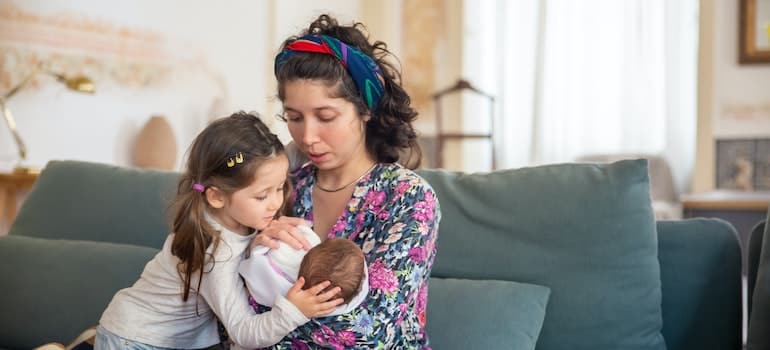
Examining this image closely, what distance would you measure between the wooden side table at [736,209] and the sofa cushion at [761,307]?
2.08 metres

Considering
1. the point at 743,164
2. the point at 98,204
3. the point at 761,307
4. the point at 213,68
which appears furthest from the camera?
the point at 743,164

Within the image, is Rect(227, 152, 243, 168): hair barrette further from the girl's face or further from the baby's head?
the baby's head

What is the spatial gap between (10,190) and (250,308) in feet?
7.32

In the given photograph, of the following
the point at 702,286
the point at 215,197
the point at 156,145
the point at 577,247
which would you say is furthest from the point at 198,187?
the point at 156,145

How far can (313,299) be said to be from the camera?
1481 mm

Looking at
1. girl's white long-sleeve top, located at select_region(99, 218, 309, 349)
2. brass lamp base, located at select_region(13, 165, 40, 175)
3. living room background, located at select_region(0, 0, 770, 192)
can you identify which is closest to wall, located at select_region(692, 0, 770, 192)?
living room background, located at select_region(0, 0, 770, 192)

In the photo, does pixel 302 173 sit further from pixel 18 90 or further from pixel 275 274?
pixel 18 90

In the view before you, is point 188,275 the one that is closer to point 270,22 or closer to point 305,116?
point 305,116

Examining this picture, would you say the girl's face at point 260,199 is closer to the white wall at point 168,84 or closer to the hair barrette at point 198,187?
the hair barrette at point 198,187

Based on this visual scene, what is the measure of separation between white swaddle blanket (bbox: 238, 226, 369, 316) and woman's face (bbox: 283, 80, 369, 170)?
0.24m

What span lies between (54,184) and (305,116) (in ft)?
4.14

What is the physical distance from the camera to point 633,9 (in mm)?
5227

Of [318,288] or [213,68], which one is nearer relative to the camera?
[318,288]

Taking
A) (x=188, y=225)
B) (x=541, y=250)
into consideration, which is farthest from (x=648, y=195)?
(x=188, y=225)
